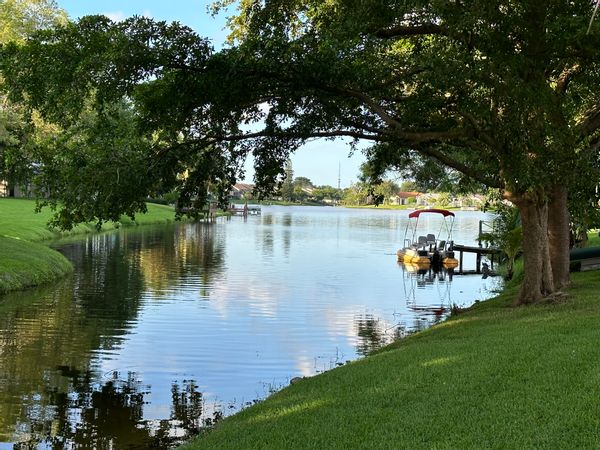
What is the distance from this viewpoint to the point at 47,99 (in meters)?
12.1

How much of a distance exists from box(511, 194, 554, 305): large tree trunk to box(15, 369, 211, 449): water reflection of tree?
7.87 metres

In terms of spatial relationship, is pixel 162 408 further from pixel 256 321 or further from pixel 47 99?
pixel 256 321

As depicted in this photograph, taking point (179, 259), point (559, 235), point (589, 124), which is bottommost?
point (179, 259)

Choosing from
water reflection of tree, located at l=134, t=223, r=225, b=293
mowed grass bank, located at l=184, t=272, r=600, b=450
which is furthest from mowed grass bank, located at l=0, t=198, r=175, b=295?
mowed grass bank, located at l=184, t=272, r=600, b=450

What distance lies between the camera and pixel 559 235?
666 inches

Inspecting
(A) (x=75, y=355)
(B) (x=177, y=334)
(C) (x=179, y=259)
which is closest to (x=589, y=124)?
(B) (x=177, y=334)

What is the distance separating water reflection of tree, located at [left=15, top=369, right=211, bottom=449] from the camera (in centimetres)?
1033

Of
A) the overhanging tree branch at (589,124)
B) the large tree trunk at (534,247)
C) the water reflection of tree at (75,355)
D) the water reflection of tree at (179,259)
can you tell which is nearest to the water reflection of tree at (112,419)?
the water reflection of tree at (75,355)

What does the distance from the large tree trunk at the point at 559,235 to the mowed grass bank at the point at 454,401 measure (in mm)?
5554

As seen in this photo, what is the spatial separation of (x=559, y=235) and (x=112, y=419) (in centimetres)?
1178

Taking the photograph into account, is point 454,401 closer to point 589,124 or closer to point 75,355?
point 75,355

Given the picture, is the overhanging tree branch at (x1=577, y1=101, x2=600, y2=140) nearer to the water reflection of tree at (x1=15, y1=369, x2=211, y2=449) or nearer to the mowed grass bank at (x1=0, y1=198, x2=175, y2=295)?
the water reflection of tree at (x1=15, y1=369, x2=211, y2=449)

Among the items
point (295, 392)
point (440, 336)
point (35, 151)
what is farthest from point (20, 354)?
point (440, 336)

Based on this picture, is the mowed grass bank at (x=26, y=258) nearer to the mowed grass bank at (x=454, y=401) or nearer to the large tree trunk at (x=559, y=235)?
the mowed grass bank at (x=454, y=401)
